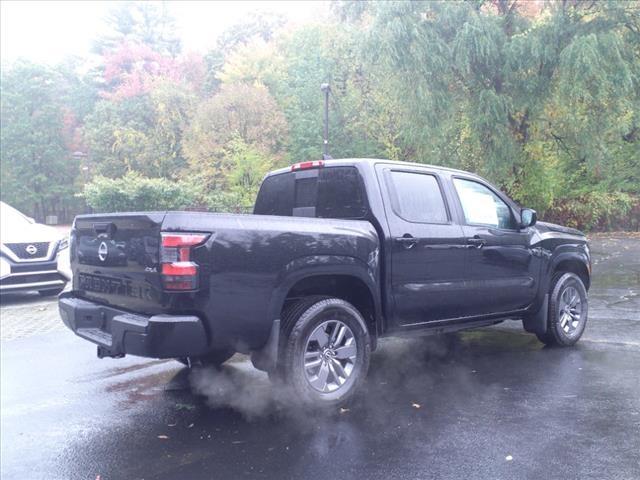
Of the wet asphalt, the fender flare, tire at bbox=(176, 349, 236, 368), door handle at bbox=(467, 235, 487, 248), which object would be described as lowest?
the wet asphalt

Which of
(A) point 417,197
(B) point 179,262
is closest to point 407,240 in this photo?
(A) point 417,197

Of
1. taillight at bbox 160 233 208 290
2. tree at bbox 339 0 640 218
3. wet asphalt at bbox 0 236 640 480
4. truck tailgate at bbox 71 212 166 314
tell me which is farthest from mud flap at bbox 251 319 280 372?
tree at bbox 339 0 640 218

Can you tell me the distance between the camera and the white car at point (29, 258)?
33.9 feet

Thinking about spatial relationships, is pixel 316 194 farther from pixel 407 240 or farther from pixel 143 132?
pixel 143 132

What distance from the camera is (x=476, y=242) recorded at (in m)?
5.95

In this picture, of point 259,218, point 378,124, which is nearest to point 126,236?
point 259,218

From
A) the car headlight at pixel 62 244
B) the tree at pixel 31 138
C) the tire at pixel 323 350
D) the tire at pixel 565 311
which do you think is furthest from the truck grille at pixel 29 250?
the tree at pixel 31 138

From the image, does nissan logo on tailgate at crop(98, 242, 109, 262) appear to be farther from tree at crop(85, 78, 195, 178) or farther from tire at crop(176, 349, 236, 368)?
tree at crop(85, 78, 195, 178)

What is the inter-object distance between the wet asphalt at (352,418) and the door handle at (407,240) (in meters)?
1.23

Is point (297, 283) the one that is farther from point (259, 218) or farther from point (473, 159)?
point (473, 159)

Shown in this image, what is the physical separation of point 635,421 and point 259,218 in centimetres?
301

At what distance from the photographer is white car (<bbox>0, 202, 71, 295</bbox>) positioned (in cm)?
1034

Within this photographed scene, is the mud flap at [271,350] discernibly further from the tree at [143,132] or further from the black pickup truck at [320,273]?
the tree at [143,132]

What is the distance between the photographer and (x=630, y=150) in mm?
27188
